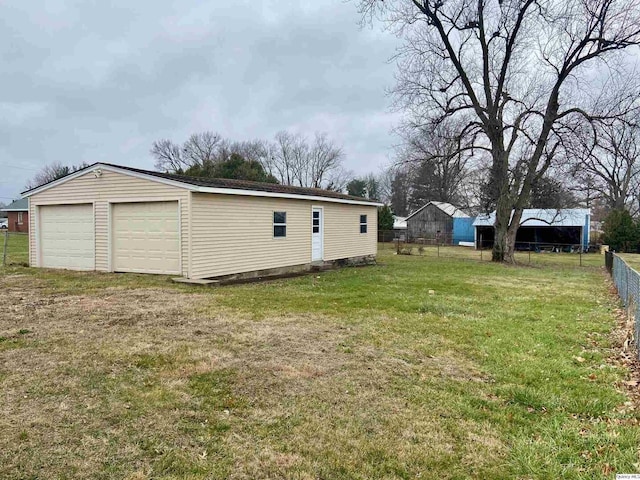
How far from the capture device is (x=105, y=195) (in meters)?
11.8

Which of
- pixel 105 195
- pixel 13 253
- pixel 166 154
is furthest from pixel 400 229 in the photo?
pixel 105 195

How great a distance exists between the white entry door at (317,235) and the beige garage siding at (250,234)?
223mm

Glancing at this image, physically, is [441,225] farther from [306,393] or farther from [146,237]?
[306,393]

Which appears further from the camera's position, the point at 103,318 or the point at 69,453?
the point at 103,318

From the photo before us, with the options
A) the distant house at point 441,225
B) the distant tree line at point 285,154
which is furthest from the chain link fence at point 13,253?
the distant tree line at point 285,154

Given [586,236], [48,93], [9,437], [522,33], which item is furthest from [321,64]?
[586,236]

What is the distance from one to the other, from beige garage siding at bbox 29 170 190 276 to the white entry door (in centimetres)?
546

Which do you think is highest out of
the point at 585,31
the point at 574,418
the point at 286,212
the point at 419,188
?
the point at 585,31

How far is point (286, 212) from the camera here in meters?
13.7

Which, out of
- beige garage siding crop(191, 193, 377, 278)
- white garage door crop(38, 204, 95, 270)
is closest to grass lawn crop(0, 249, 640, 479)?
beige garage siding crop(191, 193, 377, 278)

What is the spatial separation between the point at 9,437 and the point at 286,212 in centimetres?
1107

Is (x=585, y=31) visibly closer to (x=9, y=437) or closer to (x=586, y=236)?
(x=586, y=236)

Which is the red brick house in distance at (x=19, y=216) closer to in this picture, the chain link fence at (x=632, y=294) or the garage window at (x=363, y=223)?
the garage window at (x=363, y=223)

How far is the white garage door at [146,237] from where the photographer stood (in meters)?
10.9
